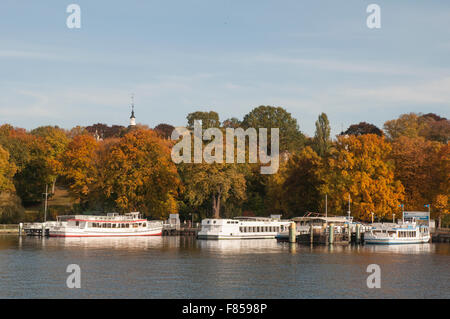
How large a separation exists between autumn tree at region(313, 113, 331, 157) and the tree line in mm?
209

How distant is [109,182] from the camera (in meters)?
122

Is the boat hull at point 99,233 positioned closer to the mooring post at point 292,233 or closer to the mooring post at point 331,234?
the mooring post at point 292,233

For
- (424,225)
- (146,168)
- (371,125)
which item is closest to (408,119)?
(371,125)

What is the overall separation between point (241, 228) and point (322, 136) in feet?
99.9

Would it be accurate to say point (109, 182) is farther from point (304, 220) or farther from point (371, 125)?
point (371, 125)

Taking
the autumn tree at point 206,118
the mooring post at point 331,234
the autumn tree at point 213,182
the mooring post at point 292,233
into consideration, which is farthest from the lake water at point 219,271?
the autumn tree at point 206,118

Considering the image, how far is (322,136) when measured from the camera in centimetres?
13450

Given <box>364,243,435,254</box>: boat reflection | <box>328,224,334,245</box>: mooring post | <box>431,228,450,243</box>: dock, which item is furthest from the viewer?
<box>431,228,450,243</box>: dock

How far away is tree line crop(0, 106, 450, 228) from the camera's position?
11406 centimetres

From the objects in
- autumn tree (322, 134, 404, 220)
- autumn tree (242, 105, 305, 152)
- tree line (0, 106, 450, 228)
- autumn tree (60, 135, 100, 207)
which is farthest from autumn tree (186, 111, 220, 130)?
autumn tree (322, 134, 404, 220)

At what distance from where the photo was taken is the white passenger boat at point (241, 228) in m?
113

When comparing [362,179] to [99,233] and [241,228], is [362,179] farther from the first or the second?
[99,233]

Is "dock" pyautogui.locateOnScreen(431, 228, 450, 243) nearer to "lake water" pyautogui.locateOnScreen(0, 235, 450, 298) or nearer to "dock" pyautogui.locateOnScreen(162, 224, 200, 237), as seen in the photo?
"lake water" pyautogui.locateOnScreen(0, 235, 450, 298)

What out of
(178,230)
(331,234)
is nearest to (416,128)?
(178,230)
